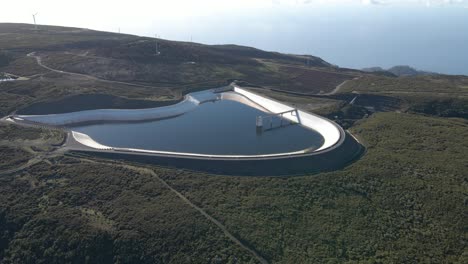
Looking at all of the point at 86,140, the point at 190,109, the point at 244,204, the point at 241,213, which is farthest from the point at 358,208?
the point at 190,109

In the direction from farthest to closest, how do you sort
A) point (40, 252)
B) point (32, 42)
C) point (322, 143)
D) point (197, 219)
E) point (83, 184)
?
point (32, 42) → point (322, 143) → point (83, 184) → point (197, 219) → point (40, 252)

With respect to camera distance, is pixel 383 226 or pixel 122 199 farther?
pixel 122 199

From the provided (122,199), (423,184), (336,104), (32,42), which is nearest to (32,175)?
(122,199)

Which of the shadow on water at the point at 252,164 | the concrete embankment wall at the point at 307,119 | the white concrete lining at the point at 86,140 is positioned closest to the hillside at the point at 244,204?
the shadow on water at the point at 252,164

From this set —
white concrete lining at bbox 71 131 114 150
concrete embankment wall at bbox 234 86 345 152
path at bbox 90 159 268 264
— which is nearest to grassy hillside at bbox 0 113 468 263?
path at bbox 90 159 268 264

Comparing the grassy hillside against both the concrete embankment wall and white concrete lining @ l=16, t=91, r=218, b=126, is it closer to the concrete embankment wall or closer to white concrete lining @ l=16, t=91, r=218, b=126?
the concrete embankment wall

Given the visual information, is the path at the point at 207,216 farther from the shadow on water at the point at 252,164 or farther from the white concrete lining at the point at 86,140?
the white concrete lining at the point at 86,140

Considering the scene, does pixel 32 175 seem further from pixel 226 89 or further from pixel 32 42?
pixel 32 42
